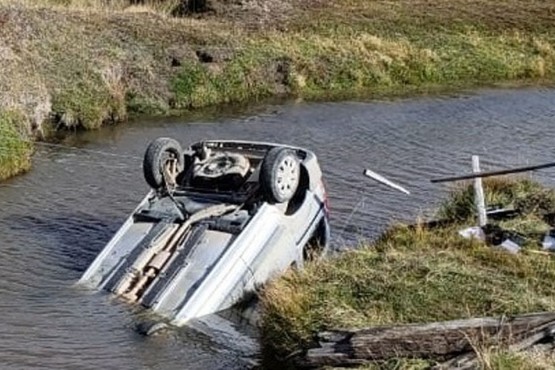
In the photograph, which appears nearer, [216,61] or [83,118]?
[83,118]

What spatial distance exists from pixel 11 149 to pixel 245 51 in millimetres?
12407

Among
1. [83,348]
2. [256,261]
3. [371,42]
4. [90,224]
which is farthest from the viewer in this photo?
[371,42]

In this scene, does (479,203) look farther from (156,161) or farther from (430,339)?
(430,339)

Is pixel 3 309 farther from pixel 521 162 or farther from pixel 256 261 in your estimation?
pixel 521 162

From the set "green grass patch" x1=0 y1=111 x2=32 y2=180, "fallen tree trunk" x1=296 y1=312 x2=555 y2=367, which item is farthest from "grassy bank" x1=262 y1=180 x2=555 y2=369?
"green grass patch" x1=0 y1=111 x2=32 y2=180

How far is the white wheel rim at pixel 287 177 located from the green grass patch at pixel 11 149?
7.58 metres

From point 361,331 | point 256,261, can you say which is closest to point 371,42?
point 256,261

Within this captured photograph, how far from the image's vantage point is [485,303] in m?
8.87

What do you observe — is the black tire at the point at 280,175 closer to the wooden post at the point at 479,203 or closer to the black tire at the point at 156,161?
the black tire at the point at 156,161

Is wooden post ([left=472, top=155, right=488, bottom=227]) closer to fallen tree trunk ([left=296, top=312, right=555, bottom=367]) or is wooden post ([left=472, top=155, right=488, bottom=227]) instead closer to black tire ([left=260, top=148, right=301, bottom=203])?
black tire ([left=260, top=148, right=301, bottom=203])

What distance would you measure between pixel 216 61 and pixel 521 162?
11.2 meters

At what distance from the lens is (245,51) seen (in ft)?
97.5

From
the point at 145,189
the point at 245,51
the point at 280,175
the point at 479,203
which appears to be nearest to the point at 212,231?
the point at 280,175

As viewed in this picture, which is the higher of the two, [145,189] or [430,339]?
[430,339]
